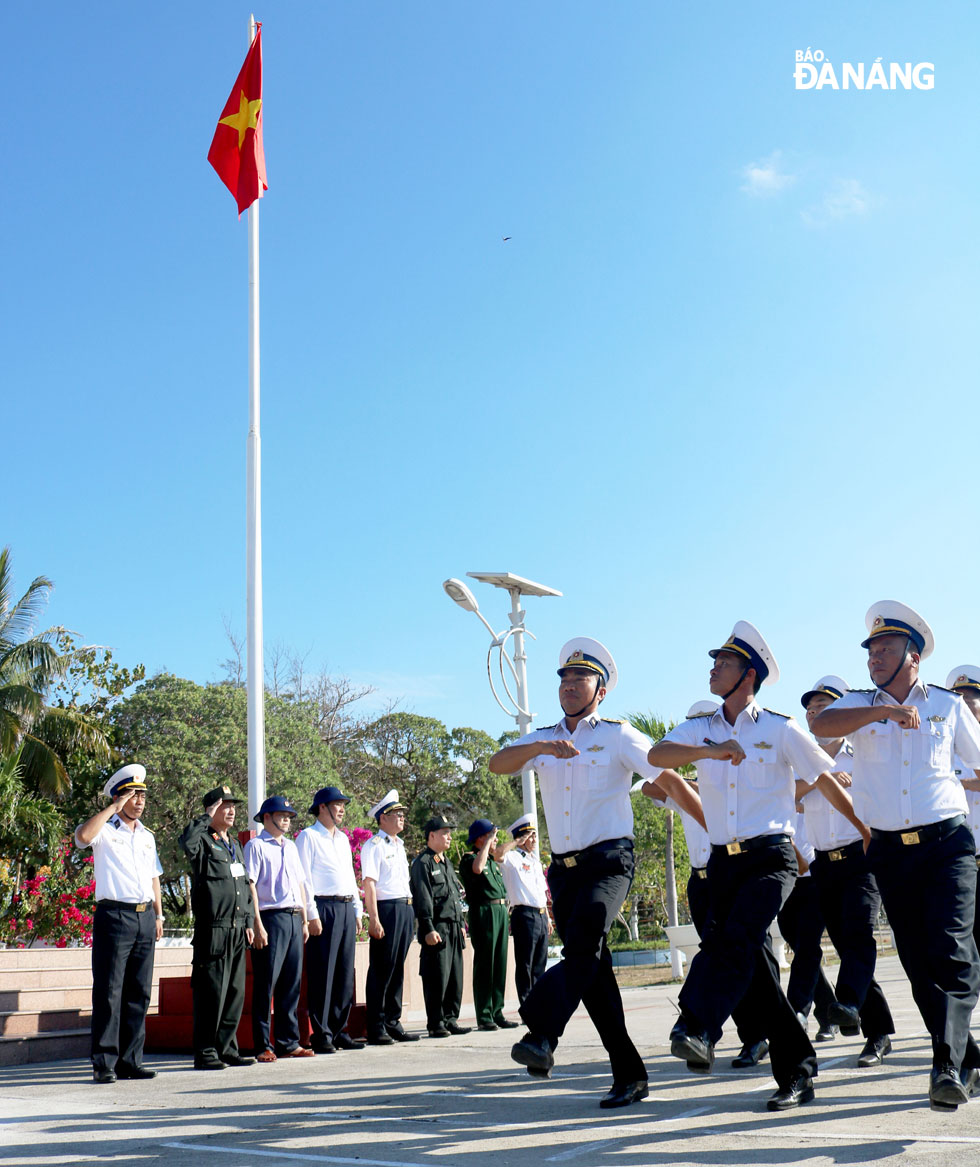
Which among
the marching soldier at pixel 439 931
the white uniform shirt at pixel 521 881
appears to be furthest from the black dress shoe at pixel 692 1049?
the white uniform shirt at pixel 521 881

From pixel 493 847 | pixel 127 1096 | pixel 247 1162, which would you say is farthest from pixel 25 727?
pixel 247 1162

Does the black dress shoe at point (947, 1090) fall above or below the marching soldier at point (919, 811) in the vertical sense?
below

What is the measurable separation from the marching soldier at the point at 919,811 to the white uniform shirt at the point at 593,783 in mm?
886

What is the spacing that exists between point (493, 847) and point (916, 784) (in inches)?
275

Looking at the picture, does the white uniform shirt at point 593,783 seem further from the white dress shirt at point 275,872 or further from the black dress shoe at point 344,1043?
the black dress shoe at point 344,1043

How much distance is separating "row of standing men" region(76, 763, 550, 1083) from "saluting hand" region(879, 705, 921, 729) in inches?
206

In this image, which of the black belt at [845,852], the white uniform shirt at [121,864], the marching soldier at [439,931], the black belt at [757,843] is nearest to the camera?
the black belt at [757,843]

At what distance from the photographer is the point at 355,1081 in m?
6.93

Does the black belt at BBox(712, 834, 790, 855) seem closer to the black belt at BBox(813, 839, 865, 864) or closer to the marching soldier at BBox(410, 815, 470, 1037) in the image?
the black belt at BBox(813, 839, 865, 864)

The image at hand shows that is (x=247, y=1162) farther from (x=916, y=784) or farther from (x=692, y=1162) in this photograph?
(x=916, y=784)

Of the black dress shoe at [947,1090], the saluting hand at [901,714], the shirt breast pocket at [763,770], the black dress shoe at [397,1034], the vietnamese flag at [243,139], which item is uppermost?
the vietnamese flag at [243,139]

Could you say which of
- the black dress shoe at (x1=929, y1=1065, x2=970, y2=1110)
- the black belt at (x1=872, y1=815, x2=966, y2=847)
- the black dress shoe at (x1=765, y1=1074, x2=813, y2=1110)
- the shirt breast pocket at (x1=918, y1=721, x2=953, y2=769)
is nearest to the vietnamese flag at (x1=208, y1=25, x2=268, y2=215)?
the shirt breast pocket at (x1=918, y1=721, x2=953, y2=769)

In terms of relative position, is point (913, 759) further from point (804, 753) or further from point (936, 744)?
point (804, 753)

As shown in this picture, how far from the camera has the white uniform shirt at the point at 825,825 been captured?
22.5ft
